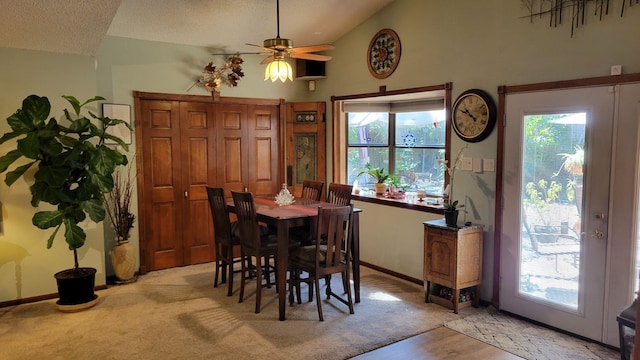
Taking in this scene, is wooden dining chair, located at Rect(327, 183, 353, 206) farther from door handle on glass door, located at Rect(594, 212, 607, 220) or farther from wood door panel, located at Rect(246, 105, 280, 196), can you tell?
door handle on glass door, located at Rect(594, 212, 607, 220)

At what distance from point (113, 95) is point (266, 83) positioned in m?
1.84

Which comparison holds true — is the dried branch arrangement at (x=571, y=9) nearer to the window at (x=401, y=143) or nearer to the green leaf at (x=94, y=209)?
the window at (x=401, y=143)

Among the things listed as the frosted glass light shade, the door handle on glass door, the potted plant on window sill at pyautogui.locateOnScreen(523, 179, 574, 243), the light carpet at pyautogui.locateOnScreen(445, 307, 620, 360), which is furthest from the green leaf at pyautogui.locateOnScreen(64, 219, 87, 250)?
the door handle on glass door

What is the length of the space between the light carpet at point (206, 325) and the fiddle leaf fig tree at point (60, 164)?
0.69 meters

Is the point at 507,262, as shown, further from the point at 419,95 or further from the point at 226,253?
the point at 226,253

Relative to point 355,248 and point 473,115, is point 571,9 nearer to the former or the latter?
point 473,115

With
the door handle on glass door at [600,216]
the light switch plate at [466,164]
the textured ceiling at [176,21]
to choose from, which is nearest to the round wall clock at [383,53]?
the textured ceiling at [176,21]

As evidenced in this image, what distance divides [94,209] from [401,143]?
350cm

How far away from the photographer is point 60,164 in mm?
3867

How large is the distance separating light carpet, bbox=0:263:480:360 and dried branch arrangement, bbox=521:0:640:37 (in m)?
2.49

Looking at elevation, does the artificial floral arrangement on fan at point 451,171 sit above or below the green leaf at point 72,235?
above

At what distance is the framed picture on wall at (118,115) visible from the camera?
16.0 ft

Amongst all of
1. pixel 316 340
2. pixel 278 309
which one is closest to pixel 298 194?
pixel 278 309

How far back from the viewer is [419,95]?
16.6ft
